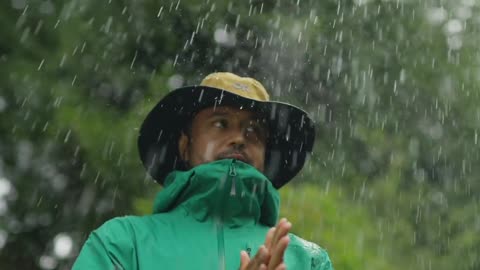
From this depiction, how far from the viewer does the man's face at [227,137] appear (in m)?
2.65

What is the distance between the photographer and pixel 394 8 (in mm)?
7301

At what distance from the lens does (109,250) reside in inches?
91.7

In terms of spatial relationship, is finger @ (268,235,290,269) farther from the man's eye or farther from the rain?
the man's eye

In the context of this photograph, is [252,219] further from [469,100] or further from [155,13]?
[469,100]

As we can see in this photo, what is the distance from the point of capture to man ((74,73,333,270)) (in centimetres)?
238

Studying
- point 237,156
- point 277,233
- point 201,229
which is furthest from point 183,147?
point 277,233

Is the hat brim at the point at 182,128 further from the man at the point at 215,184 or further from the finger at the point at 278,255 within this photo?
the finger at the point at 278,255

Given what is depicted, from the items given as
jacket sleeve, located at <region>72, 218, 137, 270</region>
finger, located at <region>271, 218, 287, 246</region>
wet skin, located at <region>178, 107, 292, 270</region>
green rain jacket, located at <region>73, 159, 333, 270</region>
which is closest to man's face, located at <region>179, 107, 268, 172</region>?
wet skin, located at <region>178, 107, 292, 270</region>

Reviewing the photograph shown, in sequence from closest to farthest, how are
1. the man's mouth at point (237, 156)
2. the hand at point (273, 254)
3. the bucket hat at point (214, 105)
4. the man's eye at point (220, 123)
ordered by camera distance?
1. the hand at point (273, 254)
2. the man's mouth at point (237, 156)
3. the man's eye at point (220, 123)
4. the bucket hat at point (214, 105)

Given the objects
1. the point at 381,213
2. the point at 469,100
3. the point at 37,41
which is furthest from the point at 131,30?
the point at 469,100

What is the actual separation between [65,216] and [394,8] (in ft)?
11.4

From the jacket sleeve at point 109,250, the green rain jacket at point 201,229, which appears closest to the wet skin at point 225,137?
the green rain jacket at point 201,229

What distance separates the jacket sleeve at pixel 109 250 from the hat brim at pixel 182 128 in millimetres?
504

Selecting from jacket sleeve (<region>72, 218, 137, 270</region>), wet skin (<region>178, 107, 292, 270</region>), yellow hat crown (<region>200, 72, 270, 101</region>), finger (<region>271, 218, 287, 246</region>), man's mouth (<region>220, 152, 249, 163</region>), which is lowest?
jacket sleeve (<region>72, 218, 137, 270</region>)
